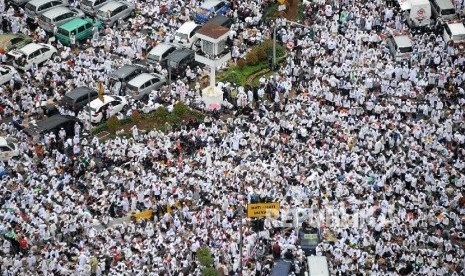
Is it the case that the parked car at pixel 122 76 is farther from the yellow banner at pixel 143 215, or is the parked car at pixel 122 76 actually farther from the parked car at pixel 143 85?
the yellow banner at pixel 143 215

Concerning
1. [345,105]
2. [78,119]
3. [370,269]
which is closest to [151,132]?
[78,119]

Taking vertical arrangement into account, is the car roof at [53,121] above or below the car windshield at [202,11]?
below

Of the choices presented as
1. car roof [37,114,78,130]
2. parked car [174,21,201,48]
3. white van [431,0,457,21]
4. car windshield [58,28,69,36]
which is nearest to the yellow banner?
car roof [37,114,78,130]

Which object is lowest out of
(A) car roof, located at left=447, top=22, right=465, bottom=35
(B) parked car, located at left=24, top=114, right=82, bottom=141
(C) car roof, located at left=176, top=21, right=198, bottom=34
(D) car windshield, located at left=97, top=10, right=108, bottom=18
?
(B) parked car, located at left=24, top=114, right=82, bottom=141

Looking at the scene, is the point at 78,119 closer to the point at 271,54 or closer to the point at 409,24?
the point at 271,54

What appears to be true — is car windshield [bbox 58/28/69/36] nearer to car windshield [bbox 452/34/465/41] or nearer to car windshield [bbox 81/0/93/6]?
car windshield [bbox 81/0/93/6]

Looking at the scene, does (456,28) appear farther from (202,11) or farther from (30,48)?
(30,48)

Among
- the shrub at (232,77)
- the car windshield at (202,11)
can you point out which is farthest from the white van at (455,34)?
the car windshield at (202,11)
